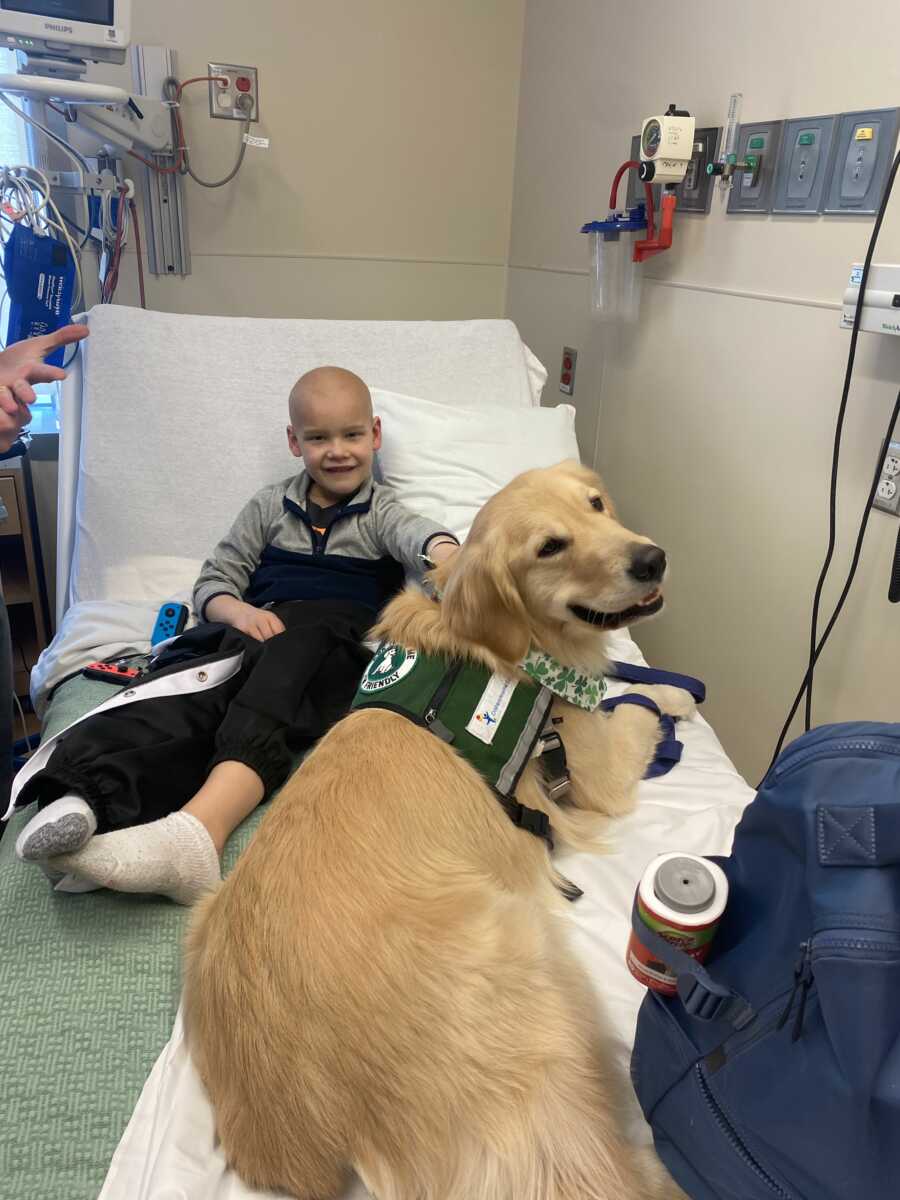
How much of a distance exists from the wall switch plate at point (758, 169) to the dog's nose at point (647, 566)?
1076 millimetres

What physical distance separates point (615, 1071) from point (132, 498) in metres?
1.67

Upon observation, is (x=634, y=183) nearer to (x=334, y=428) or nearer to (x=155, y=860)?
(x=334, y=428)

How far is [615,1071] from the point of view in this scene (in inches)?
36.7

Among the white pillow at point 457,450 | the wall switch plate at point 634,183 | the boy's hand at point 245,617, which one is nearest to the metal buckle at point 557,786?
the boy's hand at point 245,617

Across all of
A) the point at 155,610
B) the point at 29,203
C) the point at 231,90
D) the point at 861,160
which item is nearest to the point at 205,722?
the point at 155,610

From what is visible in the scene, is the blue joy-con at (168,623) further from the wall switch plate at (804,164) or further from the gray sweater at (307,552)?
the wall switch plate at (804,164)

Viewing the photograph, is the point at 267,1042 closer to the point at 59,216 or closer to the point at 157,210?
the point at 59,216

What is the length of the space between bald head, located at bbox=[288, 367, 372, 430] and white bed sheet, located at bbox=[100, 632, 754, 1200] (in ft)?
2.84

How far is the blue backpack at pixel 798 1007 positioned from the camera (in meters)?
0.64

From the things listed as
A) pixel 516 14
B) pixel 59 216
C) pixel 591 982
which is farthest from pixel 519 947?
pixel 516 14

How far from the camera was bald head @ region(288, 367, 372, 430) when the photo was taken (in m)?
1.82

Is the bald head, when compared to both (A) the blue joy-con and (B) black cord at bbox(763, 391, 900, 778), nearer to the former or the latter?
(A) the blue joy-con

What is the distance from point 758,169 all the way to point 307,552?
132 centimetres

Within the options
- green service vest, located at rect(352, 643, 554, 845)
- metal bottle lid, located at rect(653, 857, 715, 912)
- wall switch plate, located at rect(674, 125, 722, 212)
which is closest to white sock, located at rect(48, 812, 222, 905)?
green service vest, located at rect(352, 643, 554, 845)
